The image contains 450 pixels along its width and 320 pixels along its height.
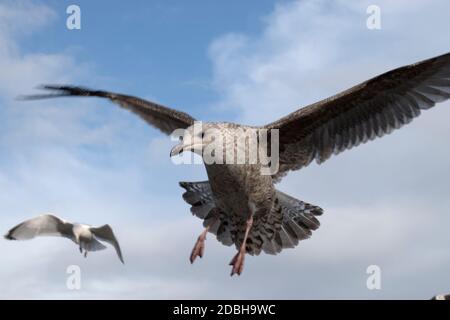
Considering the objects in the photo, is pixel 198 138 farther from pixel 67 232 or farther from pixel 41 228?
pixel 41 228

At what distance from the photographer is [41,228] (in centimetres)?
781

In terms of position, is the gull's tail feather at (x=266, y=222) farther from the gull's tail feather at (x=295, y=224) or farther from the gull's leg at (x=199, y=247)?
the gull's leg at (x=199, y=247)

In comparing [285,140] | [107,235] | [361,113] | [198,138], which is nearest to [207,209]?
[285,140]

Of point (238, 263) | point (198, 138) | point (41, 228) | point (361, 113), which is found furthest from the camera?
point (361, 113)

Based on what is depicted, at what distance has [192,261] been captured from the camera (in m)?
8.39

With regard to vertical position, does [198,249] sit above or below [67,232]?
below

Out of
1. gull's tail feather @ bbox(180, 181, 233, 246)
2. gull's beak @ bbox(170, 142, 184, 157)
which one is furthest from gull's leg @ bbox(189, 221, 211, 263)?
gull's beak @ bbox(170, 142, 184, 157)

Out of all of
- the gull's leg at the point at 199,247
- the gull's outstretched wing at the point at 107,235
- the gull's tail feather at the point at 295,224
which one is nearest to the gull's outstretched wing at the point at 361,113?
the gull's tail feather at the point at 295,224

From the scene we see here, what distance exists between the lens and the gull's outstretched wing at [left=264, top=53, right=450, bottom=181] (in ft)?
27.4

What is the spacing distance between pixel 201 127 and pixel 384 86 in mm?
2515

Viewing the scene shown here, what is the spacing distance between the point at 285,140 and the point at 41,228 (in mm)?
3496

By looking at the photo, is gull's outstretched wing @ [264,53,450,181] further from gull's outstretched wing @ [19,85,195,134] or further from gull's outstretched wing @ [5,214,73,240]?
gull's outstretched wing @ [5,214,73,240]

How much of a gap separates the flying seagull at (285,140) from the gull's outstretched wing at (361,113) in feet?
0.04
